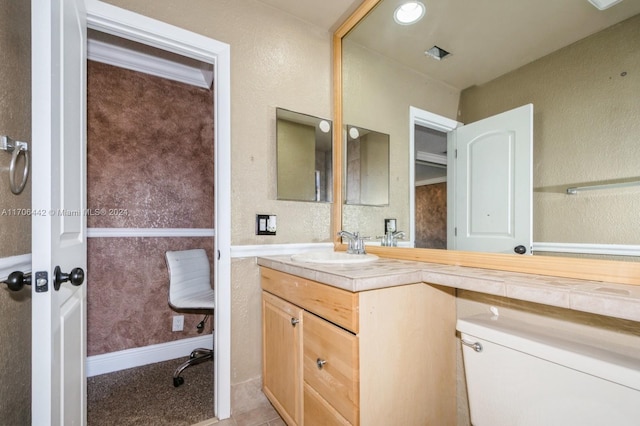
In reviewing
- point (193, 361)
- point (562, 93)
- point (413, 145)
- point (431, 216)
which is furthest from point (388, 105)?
point (193, 361)

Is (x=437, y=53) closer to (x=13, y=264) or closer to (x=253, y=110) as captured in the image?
(x=253, y=110)

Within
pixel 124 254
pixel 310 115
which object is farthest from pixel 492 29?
pixel 124 254

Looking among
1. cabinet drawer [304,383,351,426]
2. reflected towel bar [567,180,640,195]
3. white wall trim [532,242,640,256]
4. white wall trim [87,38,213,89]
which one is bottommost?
cabinet drawer [304,383,351,426]

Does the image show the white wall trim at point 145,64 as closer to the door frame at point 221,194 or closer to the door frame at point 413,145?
the door frame at point 221,194

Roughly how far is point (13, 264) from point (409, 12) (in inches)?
77.6

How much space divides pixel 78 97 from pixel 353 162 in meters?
1.39

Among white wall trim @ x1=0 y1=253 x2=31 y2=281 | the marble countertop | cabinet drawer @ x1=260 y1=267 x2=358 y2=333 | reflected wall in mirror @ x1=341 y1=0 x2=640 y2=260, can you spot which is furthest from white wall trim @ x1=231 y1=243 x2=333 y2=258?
reflected wall in mirror @ x1=341 y1=0 x2=640 y2=260

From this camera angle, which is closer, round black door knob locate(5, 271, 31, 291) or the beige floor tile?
round black door knob locate(5, 271, 31, 291)

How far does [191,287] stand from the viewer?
2.19m

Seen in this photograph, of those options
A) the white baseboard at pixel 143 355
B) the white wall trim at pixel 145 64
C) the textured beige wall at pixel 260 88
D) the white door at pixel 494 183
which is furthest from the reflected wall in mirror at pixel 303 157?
the white baseboard at pixel 143 355

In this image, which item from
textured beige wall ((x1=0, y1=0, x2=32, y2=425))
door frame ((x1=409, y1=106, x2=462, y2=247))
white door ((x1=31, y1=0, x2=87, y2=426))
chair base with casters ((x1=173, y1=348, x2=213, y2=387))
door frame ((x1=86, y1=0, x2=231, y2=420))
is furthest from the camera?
chair base with casters ((x1=173, y1=348, x2=213, y2=387))

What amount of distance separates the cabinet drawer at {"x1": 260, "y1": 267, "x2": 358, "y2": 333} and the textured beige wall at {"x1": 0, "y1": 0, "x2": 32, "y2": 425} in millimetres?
919

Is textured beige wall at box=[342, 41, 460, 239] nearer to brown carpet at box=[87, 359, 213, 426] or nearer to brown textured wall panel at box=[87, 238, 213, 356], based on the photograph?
brown carpet at box=[87, 359, 213, 426]

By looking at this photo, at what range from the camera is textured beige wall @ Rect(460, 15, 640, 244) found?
0.75 m
